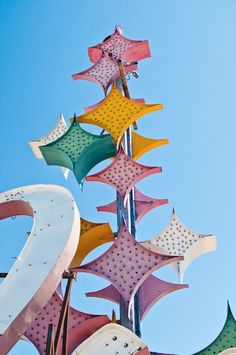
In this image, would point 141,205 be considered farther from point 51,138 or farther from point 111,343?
point 111,343

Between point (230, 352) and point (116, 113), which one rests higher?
point (116, 113)

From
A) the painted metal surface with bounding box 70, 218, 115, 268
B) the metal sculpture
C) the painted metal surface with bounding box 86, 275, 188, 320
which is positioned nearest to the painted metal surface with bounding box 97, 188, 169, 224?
the metal sculpture

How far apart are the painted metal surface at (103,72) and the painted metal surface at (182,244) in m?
5.13

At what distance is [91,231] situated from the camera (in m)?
9.61

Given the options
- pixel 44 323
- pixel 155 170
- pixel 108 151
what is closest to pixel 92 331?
pixel 44 323

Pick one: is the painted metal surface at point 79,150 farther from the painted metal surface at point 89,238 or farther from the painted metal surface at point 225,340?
the painted metal surface at point 225,340

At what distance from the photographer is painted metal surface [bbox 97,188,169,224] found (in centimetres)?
1105

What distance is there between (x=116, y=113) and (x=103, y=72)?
290 centimetres

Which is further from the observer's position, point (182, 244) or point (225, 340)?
point (182, 244)

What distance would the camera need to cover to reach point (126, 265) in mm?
7957

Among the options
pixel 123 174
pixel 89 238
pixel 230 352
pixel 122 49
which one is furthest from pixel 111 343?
pixel 122 49

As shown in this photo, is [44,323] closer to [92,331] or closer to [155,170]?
[92,331]

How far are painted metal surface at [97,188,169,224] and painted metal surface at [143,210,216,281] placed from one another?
2.88 ft

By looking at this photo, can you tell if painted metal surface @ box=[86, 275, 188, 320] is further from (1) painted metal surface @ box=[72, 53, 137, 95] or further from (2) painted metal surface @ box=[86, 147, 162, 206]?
(1) painted metal surface @ box=[72, 53, 137, 95]
